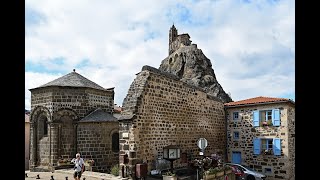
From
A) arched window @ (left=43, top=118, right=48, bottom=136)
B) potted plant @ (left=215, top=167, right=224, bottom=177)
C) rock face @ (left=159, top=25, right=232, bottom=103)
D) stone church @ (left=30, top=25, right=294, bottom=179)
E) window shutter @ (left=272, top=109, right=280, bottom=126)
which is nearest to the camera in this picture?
potted plant @ (left=215, top=167, right=224, bottom=177)

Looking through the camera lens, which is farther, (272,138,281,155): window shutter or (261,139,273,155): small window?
(261,139,273,155): small window

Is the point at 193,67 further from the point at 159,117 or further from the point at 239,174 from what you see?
the point at 159,117

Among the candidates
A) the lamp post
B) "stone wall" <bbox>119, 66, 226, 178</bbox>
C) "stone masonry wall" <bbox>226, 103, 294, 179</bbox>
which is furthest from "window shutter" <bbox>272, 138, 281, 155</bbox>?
the lamp post

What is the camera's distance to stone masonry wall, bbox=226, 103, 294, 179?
18016 millimetres

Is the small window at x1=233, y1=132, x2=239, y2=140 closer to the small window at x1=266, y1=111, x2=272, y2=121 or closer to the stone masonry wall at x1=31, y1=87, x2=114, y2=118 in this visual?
the small window at x1=266, y1=111, x2=272, y2=121

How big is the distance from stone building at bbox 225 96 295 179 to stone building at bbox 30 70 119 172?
812 cm

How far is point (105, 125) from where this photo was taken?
61.0 ft

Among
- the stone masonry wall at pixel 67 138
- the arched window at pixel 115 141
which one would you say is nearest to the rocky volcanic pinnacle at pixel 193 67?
the arched window at pixel 115 141

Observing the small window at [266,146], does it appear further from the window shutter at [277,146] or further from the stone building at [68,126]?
the stone building at [68,126]

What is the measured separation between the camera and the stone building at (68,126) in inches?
727

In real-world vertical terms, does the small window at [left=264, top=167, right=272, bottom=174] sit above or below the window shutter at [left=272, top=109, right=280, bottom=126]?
below

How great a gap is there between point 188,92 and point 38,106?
33.5ft

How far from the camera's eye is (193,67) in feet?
163
